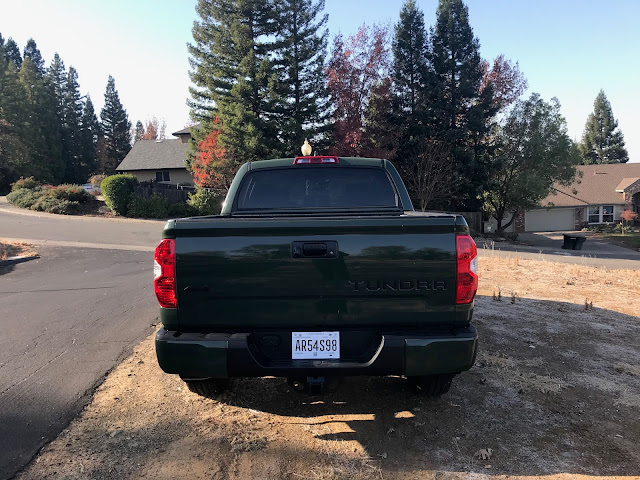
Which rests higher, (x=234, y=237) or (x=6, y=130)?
(x=6, y=130)

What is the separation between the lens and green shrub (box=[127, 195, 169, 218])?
2425cm

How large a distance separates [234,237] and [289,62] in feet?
83.1

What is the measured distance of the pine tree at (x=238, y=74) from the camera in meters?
24.2

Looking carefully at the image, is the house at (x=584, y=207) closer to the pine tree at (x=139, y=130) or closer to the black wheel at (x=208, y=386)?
the black wheel at (x=208, y=386)

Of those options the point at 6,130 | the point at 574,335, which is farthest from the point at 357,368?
the point at 6,130

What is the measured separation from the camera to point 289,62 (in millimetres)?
25641

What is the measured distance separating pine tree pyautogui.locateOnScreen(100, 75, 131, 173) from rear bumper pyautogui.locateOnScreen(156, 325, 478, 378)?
6779cm

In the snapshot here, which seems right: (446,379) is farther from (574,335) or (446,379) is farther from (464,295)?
(574,335)

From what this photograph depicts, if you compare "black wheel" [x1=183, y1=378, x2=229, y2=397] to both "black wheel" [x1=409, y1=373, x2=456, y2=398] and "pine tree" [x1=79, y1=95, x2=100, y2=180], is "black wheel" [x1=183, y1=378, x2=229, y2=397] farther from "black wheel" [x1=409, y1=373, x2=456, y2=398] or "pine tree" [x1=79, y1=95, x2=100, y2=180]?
"pine tree" [x1=79, y1=95, x2=100, y2=180]

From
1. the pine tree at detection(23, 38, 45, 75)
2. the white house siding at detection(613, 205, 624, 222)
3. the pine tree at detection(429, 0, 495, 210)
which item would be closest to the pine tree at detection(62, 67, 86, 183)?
the pine tree at detection(23, 38, 45, 75)

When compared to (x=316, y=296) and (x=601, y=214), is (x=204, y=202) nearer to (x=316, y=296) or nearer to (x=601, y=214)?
(x=316, y=296)

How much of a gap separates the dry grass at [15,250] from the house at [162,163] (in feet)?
79.3

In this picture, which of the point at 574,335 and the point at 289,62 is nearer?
the point at 574,335

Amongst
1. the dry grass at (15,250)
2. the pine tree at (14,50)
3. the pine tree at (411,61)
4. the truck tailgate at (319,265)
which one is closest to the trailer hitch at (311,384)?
the truck tailgate at (319,265)
